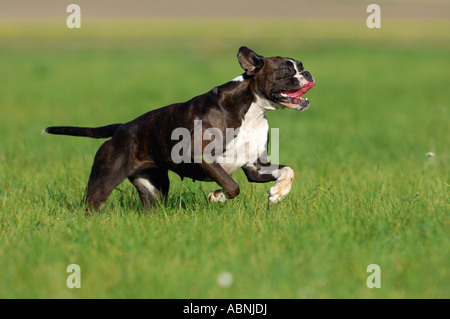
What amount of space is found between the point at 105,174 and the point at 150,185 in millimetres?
501

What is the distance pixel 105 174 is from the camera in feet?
18.9

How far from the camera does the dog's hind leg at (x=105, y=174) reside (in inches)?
227

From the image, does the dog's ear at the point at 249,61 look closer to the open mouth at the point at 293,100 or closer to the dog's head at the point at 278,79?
the dog's head at the point at 278,79

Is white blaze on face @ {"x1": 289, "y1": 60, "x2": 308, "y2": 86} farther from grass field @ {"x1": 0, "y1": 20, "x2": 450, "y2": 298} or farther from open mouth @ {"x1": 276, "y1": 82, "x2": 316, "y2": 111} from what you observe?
grass field @ {"x1": 0, "y1": 20, "x2": 450, "y2": 298}

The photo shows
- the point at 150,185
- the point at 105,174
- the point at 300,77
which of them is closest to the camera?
the point at 300,77

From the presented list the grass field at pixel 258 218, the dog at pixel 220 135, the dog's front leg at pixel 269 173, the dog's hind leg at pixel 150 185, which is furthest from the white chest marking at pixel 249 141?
the dog's hind leg at pixel 150 185

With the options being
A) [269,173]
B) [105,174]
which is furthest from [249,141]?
[105,174]

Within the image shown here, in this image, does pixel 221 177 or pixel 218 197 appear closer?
pixel 221 177

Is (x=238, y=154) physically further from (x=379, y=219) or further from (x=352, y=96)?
(x=352, y=96)

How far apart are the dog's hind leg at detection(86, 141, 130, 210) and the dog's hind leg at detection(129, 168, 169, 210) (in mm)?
276

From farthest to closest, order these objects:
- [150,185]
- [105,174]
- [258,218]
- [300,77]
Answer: [150,185]
[105,174]
[300,77]
[258,218]

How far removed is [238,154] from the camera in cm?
559

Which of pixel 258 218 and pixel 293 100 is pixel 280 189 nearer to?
pixel 258 218
